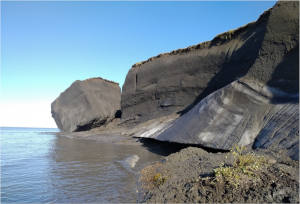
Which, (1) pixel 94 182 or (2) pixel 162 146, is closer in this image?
(1) pixel 94 182

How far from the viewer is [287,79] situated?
16.6 feet

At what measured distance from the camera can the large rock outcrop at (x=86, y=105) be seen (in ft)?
61.2

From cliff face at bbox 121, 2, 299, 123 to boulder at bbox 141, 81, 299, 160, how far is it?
423 mm

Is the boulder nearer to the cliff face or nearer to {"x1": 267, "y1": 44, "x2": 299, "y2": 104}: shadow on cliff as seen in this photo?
{"x1": 267, "y1": 44, "x2": 299, "y2": 104}: shadow on cliff

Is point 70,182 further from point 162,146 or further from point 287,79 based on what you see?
point 287,79

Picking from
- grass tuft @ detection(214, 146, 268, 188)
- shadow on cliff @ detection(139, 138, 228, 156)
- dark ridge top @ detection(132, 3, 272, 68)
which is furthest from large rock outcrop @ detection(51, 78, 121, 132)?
grass tuft @ detection(214, 146, 268, 188)

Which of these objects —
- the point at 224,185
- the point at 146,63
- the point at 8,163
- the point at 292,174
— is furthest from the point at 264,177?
the point at 146,63

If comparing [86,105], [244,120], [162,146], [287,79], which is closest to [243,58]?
[287,79]

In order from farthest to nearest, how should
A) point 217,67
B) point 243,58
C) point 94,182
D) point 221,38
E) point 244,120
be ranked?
1. point 221,38
2. point 217,67
3. point 243,58
4. point 244,120
5. point 94,182

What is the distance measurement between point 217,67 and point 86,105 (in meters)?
13.3

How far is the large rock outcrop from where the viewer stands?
18.7 meters

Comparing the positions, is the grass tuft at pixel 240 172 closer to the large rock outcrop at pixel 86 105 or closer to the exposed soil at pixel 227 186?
the exposed soil at pixel 227 186

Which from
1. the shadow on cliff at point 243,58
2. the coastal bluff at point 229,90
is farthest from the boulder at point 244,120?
the shadow on cliff at point 243,58

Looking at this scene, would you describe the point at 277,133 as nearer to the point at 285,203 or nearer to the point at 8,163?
the point at 285,203
